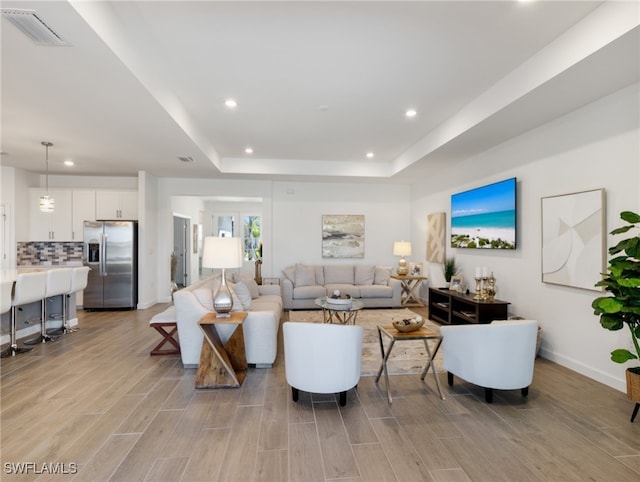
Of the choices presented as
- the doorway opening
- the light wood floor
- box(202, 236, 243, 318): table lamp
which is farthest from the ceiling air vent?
the doorway opening

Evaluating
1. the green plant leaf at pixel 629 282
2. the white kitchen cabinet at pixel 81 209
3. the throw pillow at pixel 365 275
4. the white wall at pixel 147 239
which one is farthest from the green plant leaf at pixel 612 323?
the white kitchen cabinet at pixel 81 209

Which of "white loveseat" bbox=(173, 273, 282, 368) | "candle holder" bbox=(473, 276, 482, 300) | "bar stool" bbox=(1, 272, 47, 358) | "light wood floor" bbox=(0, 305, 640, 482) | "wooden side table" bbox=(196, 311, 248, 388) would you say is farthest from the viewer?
"candle holder" bbox=(473, 276, 482, 300)

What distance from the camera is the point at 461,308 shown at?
472 cm

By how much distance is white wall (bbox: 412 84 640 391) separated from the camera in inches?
114

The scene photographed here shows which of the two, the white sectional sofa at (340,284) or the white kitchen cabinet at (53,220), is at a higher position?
the white kitchen cabinet at (53,220)

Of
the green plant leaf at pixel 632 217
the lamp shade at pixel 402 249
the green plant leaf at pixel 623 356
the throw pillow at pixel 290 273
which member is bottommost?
the green plant leaf at pixel 623 356

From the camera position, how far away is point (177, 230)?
839cm

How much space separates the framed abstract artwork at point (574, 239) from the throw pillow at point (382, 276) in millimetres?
3281

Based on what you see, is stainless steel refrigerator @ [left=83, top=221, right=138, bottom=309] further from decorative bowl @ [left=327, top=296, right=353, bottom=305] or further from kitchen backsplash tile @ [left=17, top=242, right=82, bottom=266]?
decorative bowl @ [left=327, top=296, right=353, bottom=305]

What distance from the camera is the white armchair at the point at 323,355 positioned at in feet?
8.37

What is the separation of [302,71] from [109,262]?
5.29m

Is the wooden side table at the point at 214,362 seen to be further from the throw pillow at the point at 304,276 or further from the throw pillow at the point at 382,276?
the throw pillow at the point at 382,276

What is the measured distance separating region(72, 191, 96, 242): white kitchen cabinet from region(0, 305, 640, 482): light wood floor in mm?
3951

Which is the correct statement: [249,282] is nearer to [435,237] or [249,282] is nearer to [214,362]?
[214,362]
